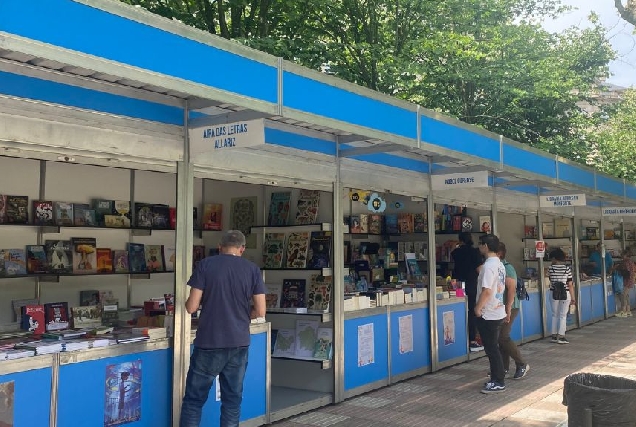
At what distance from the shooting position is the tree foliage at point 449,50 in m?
12.4

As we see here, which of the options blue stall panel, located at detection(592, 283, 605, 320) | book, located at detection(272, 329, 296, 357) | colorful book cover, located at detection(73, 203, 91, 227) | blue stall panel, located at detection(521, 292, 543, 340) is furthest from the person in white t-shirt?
blue stall panel, located at detection(592, 283, 605, 320)

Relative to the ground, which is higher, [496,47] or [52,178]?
[496,47]

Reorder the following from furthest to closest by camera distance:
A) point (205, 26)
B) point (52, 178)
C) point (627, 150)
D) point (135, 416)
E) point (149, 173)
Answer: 1. point (627, 150)
2. point (205, 26)
3. point (149, 173)
4. point (52, 178)
5. point (135, 416)

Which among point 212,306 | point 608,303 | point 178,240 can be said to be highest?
point 178,240

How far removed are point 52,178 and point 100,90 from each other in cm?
236

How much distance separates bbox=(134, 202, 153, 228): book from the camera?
21.9 ft

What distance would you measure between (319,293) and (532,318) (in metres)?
5.33

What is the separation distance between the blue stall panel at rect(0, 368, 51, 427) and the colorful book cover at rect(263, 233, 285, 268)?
9.93 feet

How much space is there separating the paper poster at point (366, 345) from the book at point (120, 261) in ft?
8.40

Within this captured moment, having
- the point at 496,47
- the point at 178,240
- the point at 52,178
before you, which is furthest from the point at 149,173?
the point at 496,47

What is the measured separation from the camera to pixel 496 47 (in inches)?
572

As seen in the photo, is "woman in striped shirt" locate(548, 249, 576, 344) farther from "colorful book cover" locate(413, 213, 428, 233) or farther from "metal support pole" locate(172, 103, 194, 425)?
"metal support pole" locate(172, 103, 194, 425)

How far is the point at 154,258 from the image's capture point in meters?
6.84

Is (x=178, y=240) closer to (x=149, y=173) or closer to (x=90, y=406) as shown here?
(x=90, y=406)
